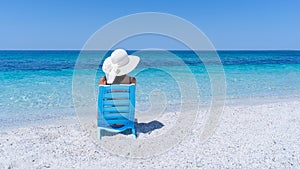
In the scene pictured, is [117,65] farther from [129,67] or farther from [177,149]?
[177,149]

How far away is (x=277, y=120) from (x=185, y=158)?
3177 mm

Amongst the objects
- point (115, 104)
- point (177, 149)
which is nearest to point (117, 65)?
point (115, 104)

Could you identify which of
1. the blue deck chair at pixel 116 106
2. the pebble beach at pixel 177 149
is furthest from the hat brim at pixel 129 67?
the pebble beach at pixel 177 149

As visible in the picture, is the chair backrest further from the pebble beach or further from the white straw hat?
the pebble beach

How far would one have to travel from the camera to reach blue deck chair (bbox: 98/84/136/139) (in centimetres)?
449

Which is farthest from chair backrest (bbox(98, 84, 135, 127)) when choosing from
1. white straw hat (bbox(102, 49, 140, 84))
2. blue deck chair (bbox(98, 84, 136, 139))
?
white straw hat (bbox(102, 49, 140, 84))

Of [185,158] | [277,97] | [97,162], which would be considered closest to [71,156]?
[97,162]

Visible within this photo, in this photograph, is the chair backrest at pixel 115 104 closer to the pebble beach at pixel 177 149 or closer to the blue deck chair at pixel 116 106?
the blue deck chair at pixel 116 106

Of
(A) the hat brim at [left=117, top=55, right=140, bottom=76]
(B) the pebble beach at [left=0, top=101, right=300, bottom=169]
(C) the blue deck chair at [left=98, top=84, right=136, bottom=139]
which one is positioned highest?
(A) the hat brim at [left=117, top=55, right=140, bottom=76]

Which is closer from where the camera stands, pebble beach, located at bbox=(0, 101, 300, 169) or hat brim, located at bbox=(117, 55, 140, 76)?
pebble beach, located at bbox=(0, 101, 300, 169)

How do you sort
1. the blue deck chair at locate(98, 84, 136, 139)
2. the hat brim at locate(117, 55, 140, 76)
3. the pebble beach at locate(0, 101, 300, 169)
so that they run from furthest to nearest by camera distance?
1. the hat brim at locate(117, 55, 140, 76)
2. the blue deck chair at locate(98, 84, 136, 139)
3. the pebble beach at locate(0, 101, 300, 169)

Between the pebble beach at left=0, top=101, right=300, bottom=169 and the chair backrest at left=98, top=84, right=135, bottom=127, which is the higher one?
the chair backrest at left=98, top=84, right=135, bottom=127

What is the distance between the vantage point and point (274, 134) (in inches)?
187

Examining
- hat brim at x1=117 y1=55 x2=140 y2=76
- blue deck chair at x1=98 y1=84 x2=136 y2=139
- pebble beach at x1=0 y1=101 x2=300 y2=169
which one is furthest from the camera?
hat brim at x1=117 y1=55 x2=140 y2=76
